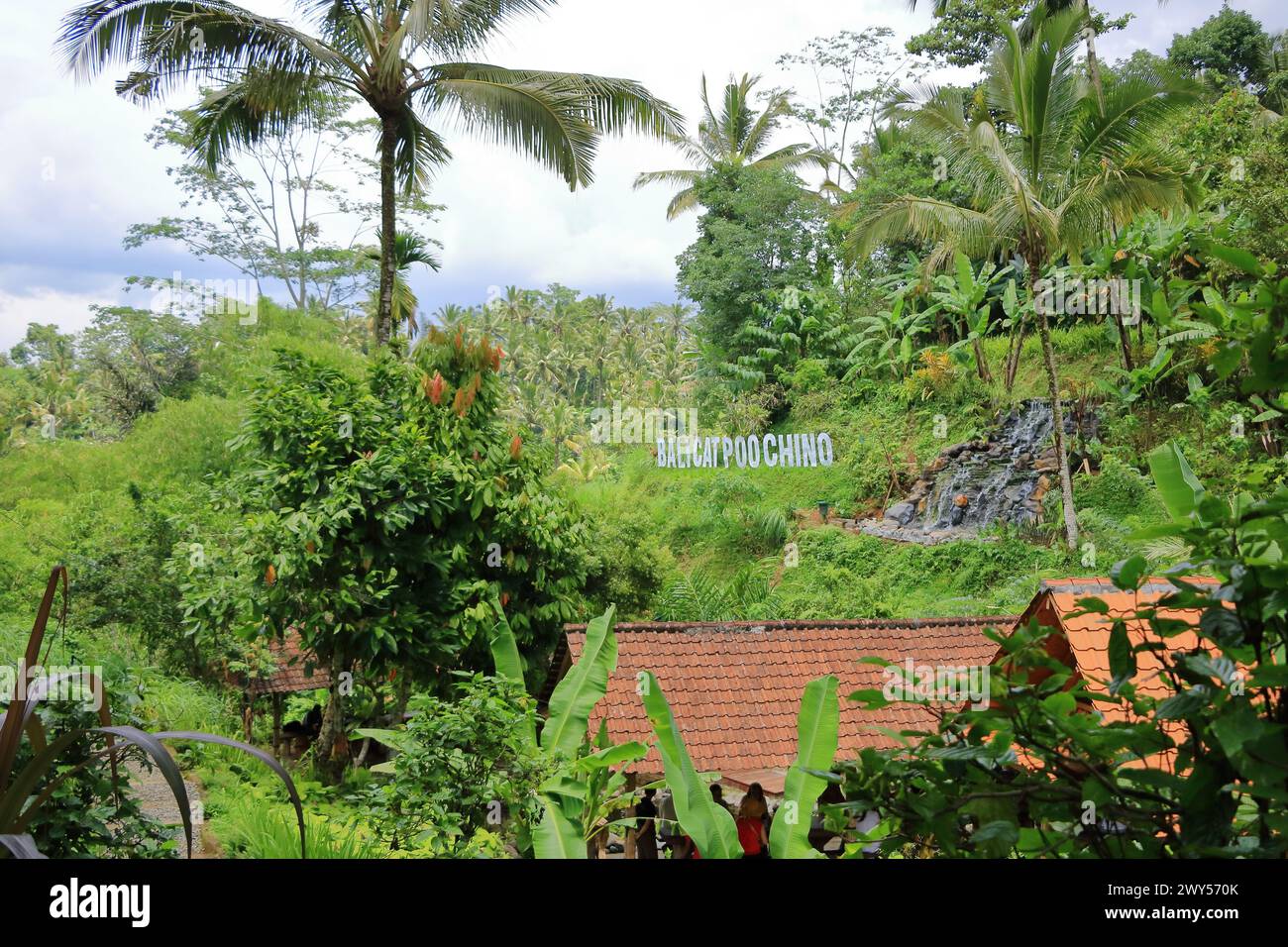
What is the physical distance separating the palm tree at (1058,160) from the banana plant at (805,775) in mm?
9330

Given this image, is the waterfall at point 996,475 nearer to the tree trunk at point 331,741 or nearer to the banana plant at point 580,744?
the tree trunk at point 331,741

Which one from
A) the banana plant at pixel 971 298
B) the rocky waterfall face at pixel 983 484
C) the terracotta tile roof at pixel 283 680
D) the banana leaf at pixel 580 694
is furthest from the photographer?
the banana plant at pixel 971 298

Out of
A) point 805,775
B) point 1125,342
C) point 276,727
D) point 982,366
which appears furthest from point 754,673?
point 982,366

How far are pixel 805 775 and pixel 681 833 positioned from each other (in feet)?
8.99

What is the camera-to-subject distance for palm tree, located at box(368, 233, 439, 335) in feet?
39.0

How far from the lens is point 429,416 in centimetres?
821

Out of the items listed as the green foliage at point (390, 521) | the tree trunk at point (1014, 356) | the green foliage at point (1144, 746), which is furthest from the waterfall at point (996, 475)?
the green foliage at point (1144, 746)

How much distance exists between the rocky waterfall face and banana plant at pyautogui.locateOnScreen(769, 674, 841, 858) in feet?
36.2

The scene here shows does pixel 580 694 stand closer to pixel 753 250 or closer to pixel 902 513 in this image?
pixel 902 513

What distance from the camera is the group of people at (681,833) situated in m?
4.66

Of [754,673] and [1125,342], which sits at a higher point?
[1125,342]

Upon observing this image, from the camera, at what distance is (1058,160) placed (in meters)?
12.3

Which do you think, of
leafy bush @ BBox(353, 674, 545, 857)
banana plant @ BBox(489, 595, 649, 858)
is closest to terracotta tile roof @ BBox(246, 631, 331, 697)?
banana plant @ BBox(489, 595, 649, 858)
